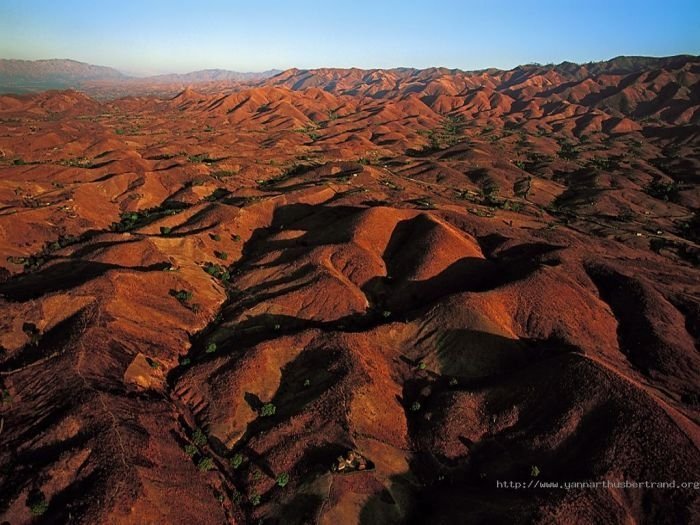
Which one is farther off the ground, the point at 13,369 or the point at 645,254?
the point at 13,369

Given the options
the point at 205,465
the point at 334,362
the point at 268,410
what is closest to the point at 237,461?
the point at 205,465

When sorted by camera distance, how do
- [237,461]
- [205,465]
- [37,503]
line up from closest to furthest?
1. [37,503]
2. [205,465]
3. [237,461]

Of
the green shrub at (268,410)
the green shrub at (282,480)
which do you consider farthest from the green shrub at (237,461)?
the green shrub at (268,410)

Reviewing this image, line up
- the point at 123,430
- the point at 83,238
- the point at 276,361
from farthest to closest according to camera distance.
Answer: the point at 83,238, the point at 276,361, the point at 123,430

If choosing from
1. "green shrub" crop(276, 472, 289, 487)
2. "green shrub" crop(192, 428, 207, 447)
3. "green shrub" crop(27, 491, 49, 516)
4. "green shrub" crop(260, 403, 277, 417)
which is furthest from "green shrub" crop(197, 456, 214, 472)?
"green shrub" crop(27, 491, 49, 516)

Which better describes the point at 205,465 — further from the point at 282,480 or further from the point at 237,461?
the point at 282,480

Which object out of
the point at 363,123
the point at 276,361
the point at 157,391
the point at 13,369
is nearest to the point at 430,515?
the point at 276,361

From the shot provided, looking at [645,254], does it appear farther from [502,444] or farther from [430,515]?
[430,515]

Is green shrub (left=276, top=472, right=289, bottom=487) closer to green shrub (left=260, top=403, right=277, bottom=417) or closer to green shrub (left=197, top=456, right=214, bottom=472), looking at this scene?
green shrub (left=197, top=456, right=214, bottom=472)
